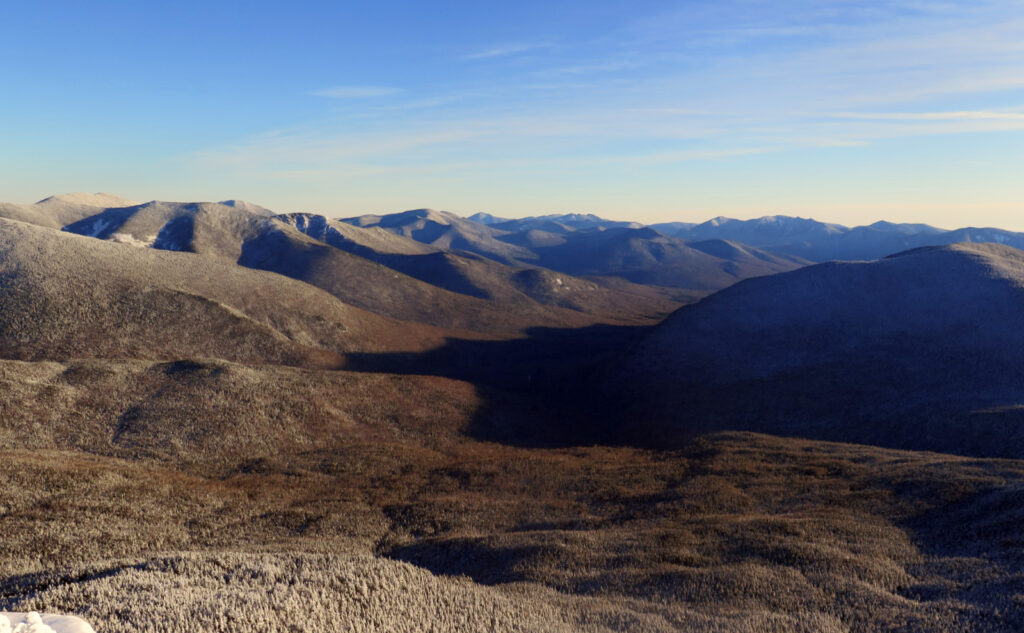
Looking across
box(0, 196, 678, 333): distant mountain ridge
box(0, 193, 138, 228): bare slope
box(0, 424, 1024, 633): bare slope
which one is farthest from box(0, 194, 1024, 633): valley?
box(0, 193, 138, 228): bare slope

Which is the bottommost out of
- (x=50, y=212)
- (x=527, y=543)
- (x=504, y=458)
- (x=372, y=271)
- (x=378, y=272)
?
(x=504, y=458)

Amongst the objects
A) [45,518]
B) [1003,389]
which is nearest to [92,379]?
[45,518]

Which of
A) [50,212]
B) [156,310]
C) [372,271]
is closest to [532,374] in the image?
[156,310]

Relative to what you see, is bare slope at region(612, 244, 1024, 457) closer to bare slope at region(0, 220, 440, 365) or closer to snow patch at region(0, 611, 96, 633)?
snow patch at region(0, 611, 96, 633)

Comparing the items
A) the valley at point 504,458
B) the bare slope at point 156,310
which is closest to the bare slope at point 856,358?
the valley at point 504,458

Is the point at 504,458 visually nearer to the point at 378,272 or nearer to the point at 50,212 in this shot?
the point at 378,272
